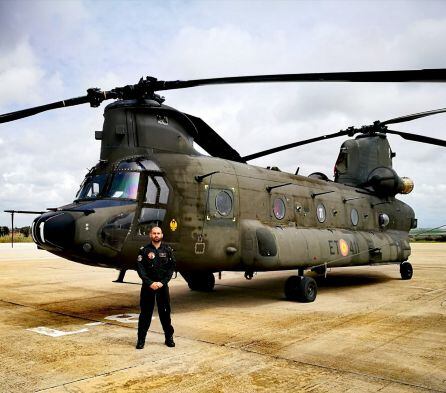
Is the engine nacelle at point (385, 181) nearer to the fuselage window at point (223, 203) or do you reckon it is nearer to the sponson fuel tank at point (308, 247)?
the sponson fuel tank at point (308, 247)

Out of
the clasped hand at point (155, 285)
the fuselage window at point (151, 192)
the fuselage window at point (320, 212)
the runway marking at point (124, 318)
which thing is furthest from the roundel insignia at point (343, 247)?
the clasped hand at point (155, 285)

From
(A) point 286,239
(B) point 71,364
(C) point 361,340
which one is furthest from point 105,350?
(A) point 286,239

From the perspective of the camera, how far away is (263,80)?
287 inches

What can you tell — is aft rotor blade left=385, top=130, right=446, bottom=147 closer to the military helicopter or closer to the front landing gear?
the military helicopter

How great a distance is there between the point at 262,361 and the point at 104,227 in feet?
12.6

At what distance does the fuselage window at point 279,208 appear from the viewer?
11.0 m

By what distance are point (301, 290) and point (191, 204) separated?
3477 mm

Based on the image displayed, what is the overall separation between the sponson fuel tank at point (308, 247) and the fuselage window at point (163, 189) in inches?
84.3

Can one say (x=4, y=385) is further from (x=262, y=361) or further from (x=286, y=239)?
(x=286, y=239)

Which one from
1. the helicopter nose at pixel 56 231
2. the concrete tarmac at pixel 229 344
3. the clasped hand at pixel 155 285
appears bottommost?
the concrete tarmac at pixel 229 344

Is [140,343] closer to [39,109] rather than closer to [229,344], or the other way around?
[229,344]

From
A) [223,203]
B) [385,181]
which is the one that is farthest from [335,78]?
[385,181]

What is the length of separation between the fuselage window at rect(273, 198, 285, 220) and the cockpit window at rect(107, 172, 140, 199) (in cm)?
394

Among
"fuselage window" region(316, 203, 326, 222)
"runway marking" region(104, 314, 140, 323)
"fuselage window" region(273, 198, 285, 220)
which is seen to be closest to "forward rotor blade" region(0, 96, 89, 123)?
"runway marking" region(104, 314, 140, 323)
